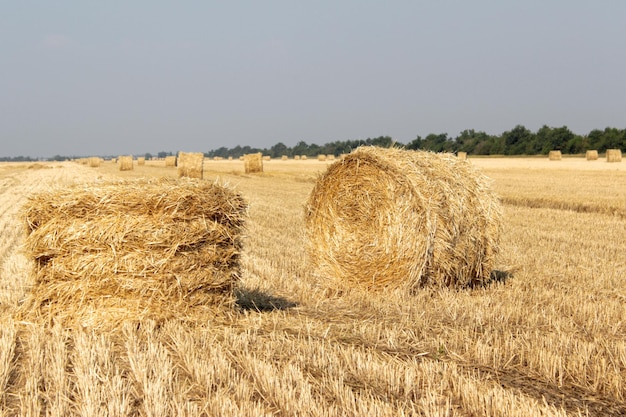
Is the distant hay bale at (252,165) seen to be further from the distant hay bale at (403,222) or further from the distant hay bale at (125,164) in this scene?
the distant hay bale at (403,222)

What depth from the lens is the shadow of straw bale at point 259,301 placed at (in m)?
6.35

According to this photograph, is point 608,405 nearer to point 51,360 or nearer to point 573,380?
point 573,380

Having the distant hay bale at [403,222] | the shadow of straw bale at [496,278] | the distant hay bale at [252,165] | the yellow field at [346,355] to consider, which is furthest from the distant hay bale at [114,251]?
the distant hay bale at [252,165]

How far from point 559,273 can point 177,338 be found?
518 centimetres

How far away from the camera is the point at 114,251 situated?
5301 millimetres

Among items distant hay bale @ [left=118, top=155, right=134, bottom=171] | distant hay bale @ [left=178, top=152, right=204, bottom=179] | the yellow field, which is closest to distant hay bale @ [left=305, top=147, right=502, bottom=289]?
the yellow field

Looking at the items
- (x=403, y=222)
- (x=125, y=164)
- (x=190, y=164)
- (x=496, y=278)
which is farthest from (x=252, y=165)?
(x=403, y=222)

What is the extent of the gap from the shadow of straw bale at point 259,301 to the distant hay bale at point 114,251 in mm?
914

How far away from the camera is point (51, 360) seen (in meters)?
4.48

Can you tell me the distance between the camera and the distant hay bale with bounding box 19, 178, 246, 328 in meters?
5.34

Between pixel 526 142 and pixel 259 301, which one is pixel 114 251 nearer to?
pixel 259 301

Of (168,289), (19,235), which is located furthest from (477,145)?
(168,289)

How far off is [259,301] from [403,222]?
6.10ft

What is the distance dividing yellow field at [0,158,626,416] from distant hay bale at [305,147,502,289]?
288mm
